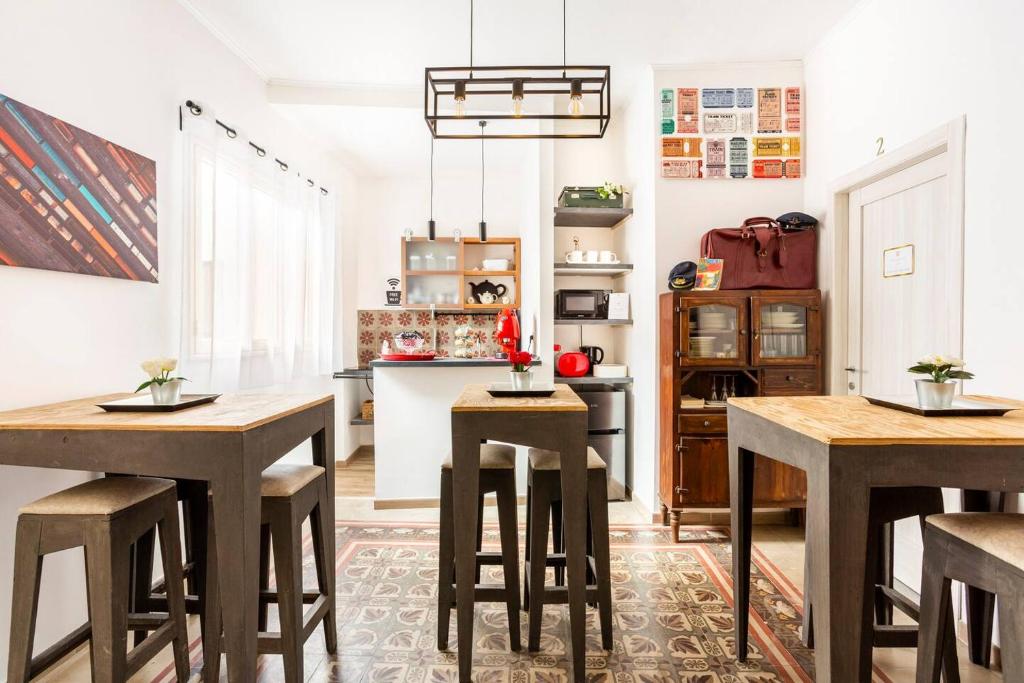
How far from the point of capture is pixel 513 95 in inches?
93.7

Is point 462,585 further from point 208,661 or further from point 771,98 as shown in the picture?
point 771,98

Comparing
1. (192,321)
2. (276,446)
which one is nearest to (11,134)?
(192,321)

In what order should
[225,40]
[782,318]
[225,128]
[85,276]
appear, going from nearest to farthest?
[85,276] < [225,128] < [225,40] < [782,318]

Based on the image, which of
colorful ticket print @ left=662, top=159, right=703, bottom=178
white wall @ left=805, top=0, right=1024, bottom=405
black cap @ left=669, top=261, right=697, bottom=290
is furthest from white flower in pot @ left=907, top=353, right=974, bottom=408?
colorful ticket print @ left=662, top=159, right=703, bottom=178

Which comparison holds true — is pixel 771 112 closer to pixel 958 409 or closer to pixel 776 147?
pixel 776 147

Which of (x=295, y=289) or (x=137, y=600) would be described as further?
(x=295, y=289)

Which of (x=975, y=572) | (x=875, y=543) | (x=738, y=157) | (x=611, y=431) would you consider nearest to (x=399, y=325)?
(x=611, y=431)

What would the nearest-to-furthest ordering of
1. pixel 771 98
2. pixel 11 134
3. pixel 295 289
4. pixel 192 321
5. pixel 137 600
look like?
pixel 11 134 → pixel 137 600 → pixel 192 321 → pixel 771 98 → pixel 295 289

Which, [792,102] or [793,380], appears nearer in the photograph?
[793,380]

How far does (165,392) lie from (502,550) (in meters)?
1.28

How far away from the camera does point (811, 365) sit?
10.7ft

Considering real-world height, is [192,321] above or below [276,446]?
above

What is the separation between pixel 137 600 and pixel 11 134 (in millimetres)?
1676

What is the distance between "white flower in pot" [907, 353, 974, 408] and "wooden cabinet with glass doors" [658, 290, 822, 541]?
1500mm
